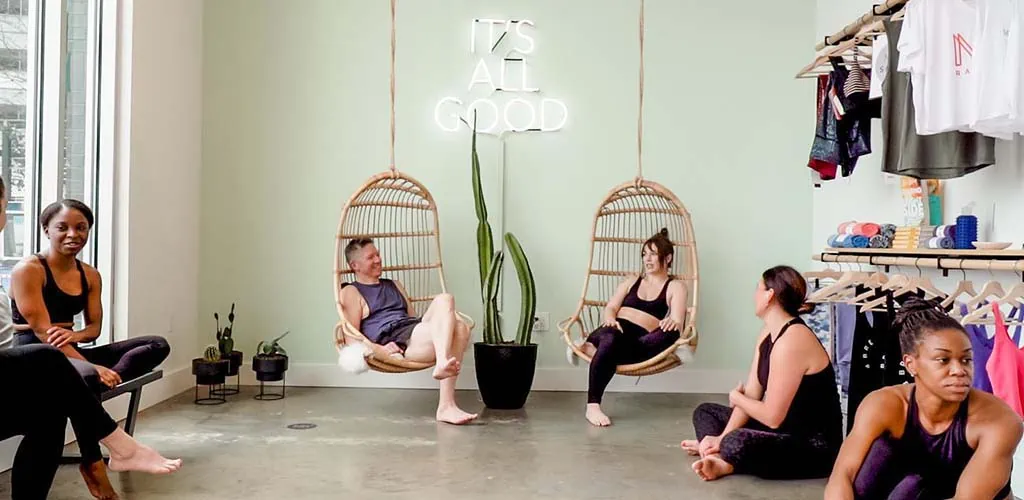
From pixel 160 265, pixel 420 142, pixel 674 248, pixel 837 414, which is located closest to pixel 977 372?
pixel 837 414

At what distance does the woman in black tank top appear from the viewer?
117 inches

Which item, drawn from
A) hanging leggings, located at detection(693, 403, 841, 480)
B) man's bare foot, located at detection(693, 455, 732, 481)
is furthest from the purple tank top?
man's bare foot, located at detection(693, 455, 732, 481)

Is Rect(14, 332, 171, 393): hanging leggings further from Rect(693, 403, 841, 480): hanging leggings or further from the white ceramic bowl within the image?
the white ceramic bowl

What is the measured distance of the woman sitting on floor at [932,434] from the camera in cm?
202

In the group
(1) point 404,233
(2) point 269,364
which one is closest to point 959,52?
(1) point 404,233

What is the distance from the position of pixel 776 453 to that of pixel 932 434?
37.0 inches

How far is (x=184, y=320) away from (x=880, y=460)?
383cm

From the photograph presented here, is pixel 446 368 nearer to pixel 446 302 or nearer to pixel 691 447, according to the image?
pixel 446 302

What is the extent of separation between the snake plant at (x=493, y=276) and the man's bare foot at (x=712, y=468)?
5.22ft

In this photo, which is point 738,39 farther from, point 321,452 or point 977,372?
point 321,452

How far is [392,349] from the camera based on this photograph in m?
4.09

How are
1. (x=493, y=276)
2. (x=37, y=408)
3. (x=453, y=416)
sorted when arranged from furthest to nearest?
(x=493, y=276)
(x=453, y=416)
(x=37, y=408)

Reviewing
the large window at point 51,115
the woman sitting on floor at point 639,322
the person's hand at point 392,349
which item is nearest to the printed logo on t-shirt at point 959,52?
the woman sitting on floor at point 639,322

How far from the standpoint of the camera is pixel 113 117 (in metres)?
4.06
